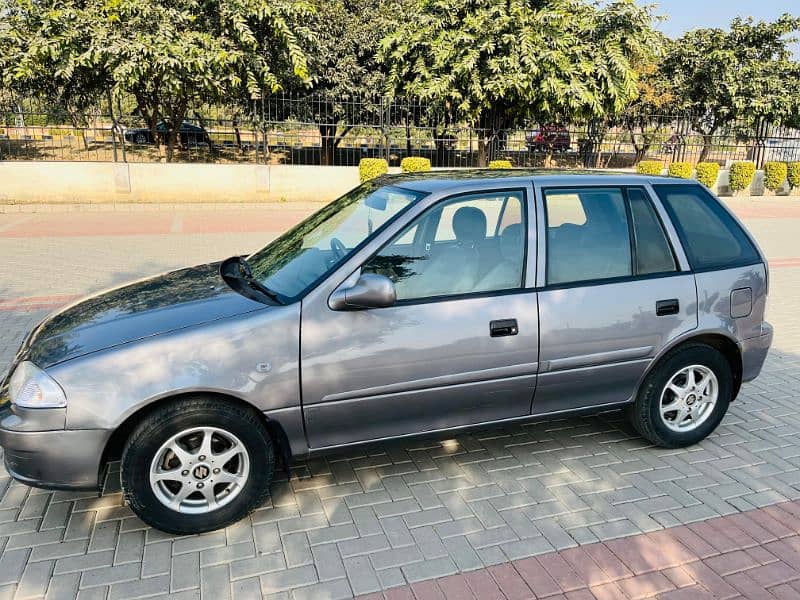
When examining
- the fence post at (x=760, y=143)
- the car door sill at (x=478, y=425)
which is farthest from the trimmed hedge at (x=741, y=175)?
the car door sill at (x=478, y=425)

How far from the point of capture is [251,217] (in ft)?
50.0

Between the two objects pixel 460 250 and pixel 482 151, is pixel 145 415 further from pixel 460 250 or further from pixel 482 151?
pixel 482 151

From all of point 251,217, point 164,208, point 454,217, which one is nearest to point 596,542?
point 454,217

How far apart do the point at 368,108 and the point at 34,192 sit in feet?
30.8

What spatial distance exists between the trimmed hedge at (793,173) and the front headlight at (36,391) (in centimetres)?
2502

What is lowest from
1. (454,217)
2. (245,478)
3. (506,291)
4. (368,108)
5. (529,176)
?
(245,478)

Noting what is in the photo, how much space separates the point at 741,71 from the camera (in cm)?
2381

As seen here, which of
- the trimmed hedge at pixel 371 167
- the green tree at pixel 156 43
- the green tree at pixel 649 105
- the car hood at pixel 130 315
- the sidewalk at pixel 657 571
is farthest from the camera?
the green tree at pixel 649 105

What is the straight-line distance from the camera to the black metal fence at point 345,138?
15930 mm

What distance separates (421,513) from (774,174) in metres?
23.2

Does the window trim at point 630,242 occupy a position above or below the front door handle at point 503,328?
above

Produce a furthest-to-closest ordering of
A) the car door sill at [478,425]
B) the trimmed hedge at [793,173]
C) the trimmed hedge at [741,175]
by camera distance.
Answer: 1. the trimmed hedge at [793,173]
2. the trimmed hedge at [741,175]
3. the car door sill at [478,425]

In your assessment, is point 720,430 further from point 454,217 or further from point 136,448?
point 136,448

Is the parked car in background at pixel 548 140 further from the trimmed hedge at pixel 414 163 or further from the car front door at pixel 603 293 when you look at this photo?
the car front door at pixel 603 293
